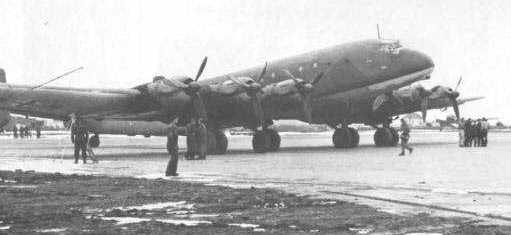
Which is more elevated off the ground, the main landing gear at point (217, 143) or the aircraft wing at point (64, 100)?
the aircraft wing at point (64, 100)

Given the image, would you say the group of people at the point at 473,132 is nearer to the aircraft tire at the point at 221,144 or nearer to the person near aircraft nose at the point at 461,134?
the person near aircraft nose at the point at 461,134

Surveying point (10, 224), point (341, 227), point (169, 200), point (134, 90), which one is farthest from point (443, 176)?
point (134, 90)

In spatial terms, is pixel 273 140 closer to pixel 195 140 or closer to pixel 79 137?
pixel 195 140

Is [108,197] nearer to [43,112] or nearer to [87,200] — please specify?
[87,200]

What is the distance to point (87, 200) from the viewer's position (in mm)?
10453

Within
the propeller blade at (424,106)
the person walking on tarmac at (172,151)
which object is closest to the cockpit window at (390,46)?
the propeller blade at (424,106)

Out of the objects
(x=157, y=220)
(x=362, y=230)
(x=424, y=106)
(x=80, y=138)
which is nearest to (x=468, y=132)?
(x=424, y=106)

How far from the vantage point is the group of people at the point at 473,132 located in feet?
106

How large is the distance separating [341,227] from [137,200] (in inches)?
160

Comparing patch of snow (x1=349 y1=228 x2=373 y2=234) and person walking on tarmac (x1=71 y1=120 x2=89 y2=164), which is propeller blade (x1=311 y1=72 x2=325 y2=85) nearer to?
person walking on tarmac (x1=71 y1=120 x2=89 y2=164)

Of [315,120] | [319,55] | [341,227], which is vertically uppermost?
[319,55]

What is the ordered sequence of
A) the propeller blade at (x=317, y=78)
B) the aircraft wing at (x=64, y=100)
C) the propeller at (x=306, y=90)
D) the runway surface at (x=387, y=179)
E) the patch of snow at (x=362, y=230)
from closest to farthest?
the patch of snow at (x=362, y=230)
the runway surface at (x=387, y=179)
the aircraft wing at (x=64, y=100)
the propeller at (x=306, y=90)
the propeller blade at (x=317, y=78)

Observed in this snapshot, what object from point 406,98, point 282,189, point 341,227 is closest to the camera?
point 341,227

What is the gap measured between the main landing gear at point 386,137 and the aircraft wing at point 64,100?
12.8 meters
